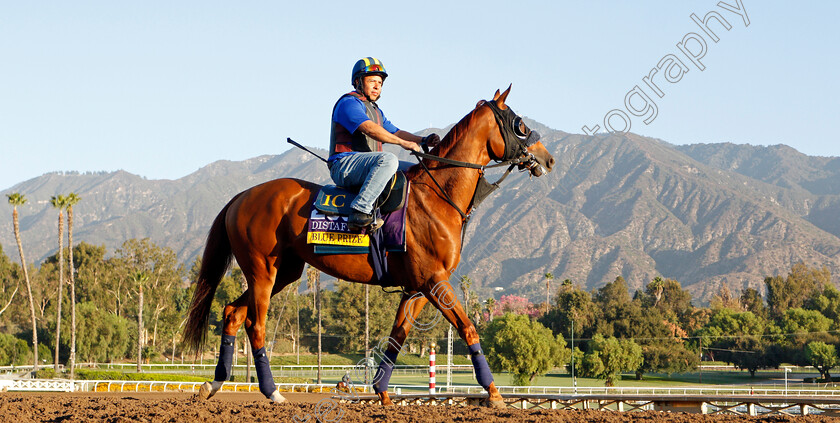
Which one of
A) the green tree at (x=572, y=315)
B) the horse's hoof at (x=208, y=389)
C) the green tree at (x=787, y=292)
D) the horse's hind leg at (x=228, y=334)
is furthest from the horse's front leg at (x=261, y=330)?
the green tree at (x=787, y=292)

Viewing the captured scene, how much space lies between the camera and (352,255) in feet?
29.2

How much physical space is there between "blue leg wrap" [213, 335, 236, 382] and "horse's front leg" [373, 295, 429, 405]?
6.35ft

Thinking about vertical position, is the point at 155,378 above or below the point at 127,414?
below

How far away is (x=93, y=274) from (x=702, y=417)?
108431 mm

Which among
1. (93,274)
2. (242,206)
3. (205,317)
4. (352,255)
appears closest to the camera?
(352,255)

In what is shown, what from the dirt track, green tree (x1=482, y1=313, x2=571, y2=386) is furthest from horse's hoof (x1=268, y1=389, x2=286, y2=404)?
green tree (x1=482, y1=313, x2=571, y2=386)

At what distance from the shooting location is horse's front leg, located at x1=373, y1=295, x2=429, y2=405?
9133 millimetres

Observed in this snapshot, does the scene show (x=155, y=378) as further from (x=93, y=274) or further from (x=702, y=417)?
(x=93, y=274)

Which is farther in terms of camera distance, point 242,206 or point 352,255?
point 242,206

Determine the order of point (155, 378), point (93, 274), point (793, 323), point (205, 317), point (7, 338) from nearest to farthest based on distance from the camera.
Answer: point (205, 317) < point (155, 378) < point (7, 338) < point (93, 274) < point (793, 323)

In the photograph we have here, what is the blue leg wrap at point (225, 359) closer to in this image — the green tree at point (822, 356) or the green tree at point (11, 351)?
the green tree at point (11, 351)

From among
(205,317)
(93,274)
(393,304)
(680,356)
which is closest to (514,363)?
(393,304)

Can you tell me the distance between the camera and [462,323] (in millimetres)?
8461

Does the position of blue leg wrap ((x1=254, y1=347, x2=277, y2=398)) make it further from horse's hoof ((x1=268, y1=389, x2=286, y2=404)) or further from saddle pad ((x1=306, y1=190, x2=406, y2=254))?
saddle pad ((x1=306, y1=190, x2=406, y2=254))
